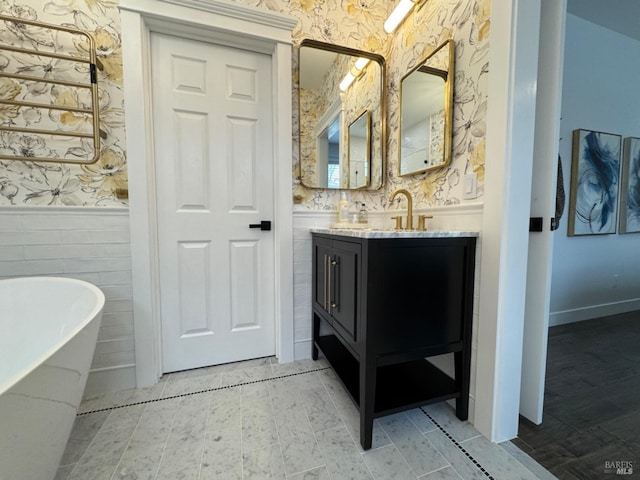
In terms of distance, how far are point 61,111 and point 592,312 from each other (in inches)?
171

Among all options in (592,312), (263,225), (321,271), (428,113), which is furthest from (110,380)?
(592,312)

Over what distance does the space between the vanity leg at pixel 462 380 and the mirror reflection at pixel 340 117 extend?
3.93 feet

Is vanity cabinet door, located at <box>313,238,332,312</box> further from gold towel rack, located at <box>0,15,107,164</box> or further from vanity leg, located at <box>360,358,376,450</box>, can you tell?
gold towel rack, located at <box>0,15,107,164</box>

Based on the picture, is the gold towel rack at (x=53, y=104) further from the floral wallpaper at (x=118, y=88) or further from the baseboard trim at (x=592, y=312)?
the baseboard trim at (x=592, y=312)

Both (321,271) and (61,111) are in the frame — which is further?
(321,271)

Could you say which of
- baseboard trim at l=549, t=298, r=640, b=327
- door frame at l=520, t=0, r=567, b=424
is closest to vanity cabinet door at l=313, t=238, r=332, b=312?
door frame at l=520, t=0, r=567, b=424

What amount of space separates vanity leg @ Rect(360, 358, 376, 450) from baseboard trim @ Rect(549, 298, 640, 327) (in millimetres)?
2200

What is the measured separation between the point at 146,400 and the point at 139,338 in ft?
1.09

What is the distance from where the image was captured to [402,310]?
43.4 inches

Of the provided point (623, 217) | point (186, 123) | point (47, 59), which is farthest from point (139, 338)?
point (623, 217)

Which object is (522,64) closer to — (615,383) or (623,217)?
(615,383)

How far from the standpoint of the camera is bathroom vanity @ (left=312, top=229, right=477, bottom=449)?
106cm

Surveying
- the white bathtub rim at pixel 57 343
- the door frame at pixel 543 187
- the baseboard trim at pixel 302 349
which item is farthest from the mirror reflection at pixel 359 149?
the white bathtub rim at pixel 57 343

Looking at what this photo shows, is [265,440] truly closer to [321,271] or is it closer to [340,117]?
[321,271]
